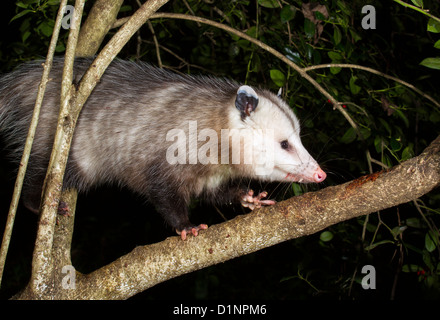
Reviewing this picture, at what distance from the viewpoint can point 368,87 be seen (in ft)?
8.27

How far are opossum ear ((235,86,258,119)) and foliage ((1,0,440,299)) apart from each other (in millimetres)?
260

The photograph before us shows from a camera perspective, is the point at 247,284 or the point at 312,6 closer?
the point at 312,6

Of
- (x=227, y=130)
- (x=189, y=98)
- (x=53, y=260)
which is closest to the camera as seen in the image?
(x=53, y=260)

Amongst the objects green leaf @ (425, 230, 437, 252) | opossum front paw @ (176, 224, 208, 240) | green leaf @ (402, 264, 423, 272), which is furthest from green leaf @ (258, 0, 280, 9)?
green leaf @ (402, 264, 423, 272)

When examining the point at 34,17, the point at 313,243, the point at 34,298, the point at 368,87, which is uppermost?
the point at 34,17

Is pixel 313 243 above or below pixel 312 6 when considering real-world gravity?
below

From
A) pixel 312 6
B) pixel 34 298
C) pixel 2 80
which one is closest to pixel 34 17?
pixel 2 80

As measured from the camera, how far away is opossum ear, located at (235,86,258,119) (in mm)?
2183

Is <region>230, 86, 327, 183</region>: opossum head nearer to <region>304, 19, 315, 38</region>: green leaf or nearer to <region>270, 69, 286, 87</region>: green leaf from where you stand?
<region>270, 69, 286, 87</region>: green leaf

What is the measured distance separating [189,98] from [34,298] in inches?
46.4

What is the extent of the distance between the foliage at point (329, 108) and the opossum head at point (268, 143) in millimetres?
188

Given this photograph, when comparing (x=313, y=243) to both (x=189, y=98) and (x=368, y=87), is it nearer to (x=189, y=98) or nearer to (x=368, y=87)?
(x=368, y=87)

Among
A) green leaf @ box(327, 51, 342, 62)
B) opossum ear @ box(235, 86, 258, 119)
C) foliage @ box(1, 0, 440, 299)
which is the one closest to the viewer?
opossum ear @ box(235, 86, 258, 119)

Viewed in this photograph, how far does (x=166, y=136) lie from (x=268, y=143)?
1.57ft
